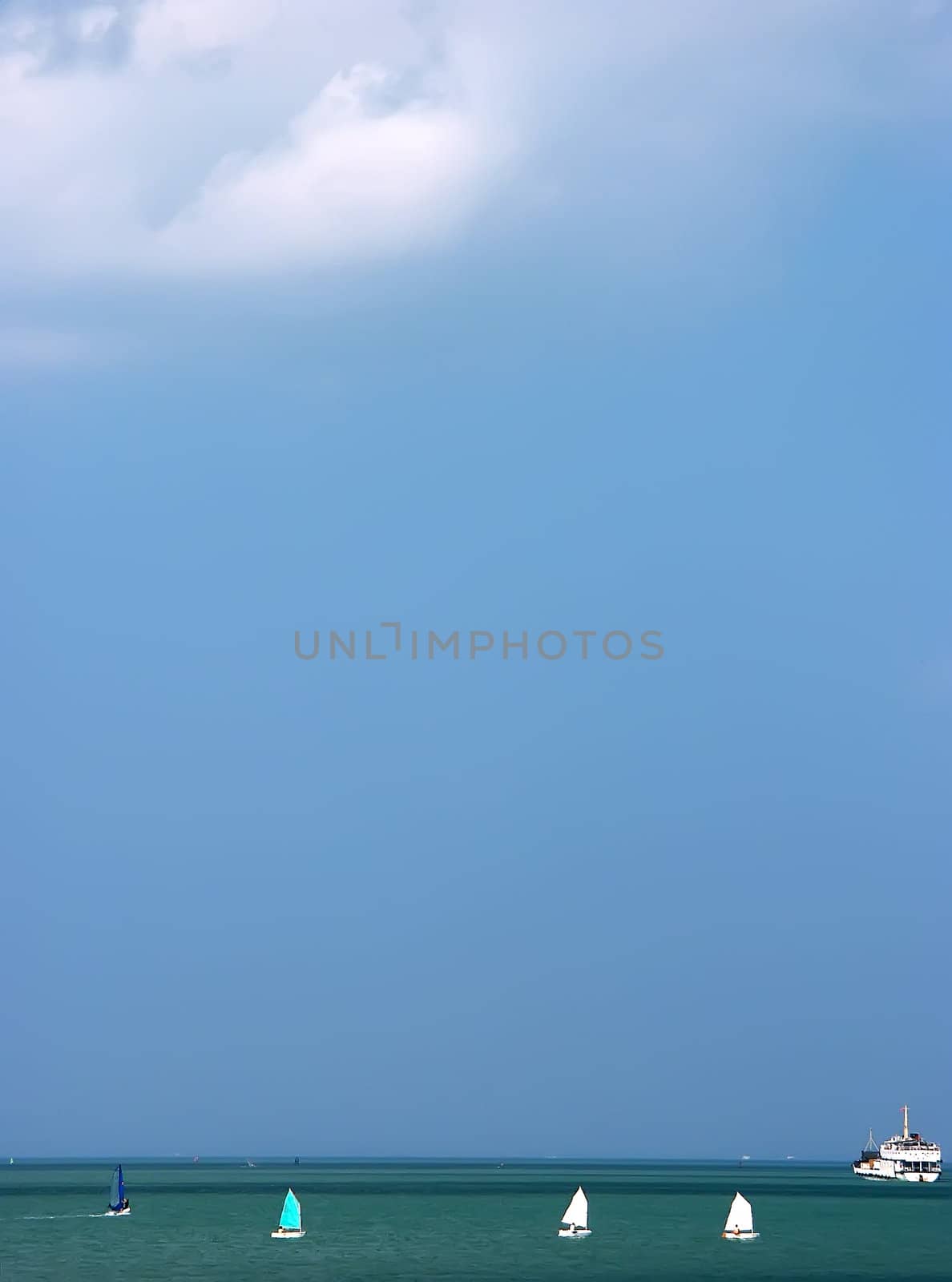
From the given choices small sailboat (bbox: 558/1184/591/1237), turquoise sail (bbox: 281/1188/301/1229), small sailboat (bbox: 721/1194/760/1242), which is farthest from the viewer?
small sailboat (bbox: 558/1184/591/1237)

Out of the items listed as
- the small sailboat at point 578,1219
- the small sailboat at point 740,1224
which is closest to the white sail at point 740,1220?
the small sailboat at point 740,1224

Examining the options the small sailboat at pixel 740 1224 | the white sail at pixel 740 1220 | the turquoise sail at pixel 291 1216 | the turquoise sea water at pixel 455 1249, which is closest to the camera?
the turquoise sea water at pixel 455 1249

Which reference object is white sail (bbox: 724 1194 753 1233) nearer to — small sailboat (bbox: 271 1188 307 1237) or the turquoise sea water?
the turquoise sea water

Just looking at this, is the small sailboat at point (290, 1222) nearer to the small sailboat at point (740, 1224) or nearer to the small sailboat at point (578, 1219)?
the small sailboat at point (578, 1219)

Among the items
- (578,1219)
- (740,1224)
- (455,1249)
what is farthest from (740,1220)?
(455,1249)

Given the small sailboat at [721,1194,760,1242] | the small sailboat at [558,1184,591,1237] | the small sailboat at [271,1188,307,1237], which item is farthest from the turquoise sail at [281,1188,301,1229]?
the small sailboat at [721,1194,760,1242]

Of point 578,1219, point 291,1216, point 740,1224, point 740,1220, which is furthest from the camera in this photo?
point 578,1219

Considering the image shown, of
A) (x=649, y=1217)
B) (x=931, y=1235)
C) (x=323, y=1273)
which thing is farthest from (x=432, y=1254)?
(x=649, y=1217)

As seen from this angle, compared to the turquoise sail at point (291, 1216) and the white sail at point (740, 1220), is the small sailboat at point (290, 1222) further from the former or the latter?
the white sail at point (740, 1220)

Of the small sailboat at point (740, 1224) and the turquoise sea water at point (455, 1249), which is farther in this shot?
the small sailboat at point (740, 1224)

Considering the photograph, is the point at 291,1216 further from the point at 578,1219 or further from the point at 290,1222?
the point at 578,1219

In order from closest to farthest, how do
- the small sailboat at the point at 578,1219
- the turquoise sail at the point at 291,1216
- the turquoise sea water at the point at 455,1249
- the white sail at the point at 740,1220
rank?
1. the turquoise sea water at the point at 455,1249
2. the turquoise sail at the point at 291,1216
3. the white sail at the point at 740,1220
4. the small sailboat at the point at 578,1219

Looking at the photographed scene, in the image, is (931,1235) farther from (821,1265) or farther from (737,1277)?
(737,1277)
